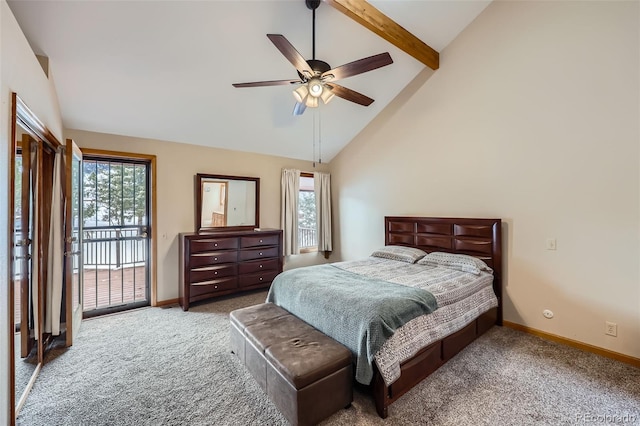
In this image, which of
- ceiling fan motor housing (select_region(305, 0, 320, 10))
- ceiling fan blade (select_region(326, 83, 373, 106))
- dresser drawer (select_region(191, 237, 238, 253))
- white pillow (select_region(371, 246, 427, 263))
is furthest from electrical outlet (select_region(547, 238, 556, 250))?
dresser drawer (select_region(191, 237, 238, 253))

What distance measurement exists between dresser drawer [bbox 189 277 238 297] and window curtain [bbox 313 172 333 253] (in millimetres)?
1990

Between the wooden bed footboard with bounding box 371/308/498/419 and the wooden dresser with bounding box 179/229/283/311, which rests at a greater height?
the wooden dresser with bounding box 179/229/283/311

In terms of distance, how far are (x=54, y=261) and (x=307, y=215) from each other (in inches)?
149

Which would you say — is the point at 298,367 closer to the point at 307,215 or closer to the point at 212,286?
the point at 212,286

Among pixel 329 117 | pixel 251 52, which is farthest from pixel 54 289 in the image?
pixel 329 117

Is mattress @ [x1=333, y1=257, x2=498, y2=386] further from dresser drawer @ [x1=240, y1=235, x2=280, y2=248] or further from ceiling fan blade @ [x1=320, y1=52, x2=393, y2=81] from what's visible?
ceiling fan blade @ [x1=320, y1=52, x2=393, y2=81]

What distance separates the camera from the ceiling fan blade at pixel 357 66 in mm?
2340

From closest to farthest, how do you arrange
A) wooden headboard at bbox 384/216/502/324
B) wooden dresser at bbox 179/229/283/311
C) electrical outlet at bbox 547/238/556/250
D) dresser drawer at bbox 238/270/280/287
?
1. electrical outlet at bbox 547/238/556/250
2. wooden headboard at bbox 384/216/502/324
3. wooden dresser at bbox 179/229/283/311
4. dresser drawer at bbox 238/270/280/287

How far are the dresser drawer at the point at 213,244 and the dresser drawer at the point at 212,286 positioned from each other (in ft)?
1.54

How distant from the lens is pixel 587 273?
9.00 ft

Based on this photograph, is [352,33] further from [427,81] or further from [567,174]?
[567,174]

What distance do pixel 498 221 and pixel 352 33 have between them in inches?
110

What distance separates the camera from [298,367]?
1751 millimetres

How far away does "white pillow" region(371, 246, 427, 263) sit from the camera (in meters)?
3.63
